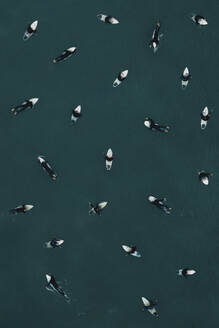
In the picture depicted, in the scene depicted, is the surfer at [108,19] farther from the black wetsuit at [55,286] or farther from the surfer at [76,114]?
the black wetsuit at [55,286]

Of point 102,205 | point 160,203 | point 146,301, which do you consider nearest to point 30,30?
point 102,205

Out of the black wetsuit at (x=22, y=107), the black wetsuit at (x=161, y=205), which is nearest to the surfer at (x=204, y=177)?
the black wetsuit at (x=161, y=205)

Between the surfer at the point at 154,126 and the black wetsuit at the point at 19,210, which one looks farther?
the surfer at the point at 154,126

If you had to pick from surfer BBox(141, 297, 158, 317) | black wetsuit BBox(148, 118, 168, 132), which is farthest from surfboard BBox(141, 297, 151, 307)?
black wetsuit BBox(148, 118, 168, 132)

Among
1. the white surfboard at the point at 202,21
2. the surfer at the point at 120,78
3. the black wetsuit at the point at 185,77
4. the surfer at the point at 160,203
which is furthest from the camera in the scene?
the white surfboard at the point at 202,21

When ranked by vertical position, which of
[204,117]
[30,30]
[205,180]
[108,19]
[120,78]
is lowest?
[205,180]

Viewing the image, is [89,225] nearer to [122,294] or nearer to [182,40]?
[122,294]

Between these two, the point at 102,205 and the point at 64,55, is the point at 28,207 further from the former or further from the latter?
the point at 64,55

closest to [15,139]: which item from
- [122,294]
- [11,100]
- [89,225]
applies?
[11,100]
